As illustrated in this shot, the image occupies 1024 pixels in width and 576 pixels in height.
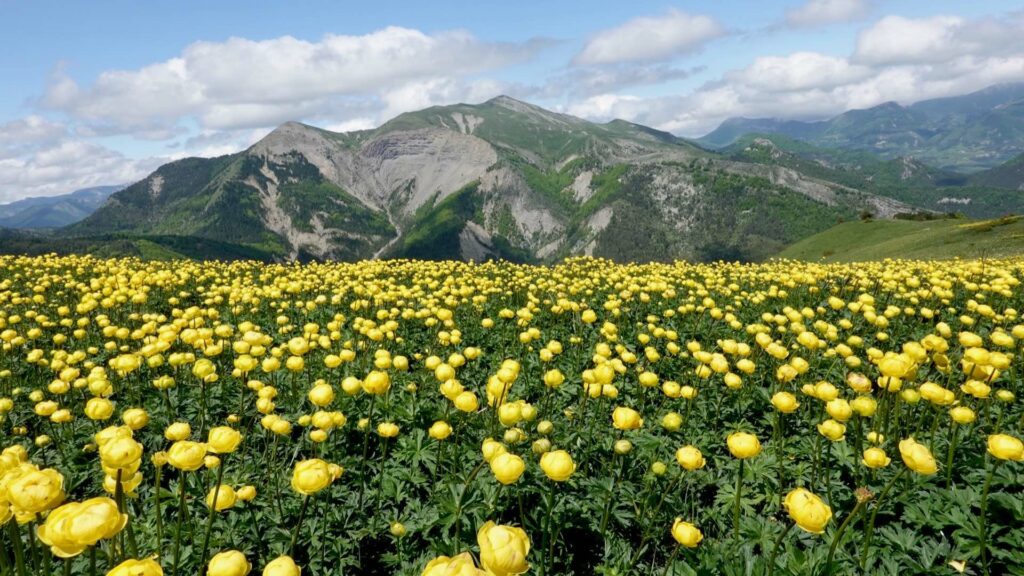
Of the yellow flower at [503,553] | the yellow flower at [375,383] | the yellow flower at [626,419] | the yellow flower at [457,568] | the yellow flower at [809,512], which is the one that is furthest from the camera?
the yellow flower at [375,383]

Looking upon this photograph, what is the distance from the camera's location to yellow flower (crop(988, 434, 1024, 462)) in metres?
3.20

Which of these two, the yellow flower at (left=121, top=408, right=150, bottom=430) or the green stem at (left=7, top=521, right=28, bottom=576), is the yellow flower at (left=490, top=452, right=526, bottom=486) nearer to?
the green stem at (left=7, top=521, right=28, bottom=576)

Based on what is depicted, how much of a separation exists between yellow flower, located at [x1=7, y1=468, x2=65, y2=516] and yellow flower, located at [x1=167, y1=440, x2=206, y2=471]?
53 centimetres

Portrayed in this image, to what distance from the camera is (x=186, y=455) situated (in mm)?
2873

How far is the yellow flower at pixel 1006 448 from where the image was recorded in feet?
10.5

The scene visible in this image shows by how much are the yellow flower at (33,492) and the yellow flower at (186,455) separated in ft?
1.73

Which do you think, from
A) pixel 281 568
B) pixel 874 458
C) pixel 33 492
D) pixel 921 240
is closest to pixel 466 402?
pixel 281 568

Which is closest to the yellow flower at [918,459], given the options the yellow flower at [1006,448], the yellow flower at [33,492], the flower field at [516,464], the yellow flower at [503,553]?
the flower field at [516,464]

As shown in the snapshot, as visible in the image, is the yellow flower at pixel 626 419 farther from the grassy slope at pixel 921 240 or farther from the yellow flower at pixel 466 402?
the grassy slope at pixel 921 240

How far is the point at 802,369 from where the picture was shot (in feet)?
17.8

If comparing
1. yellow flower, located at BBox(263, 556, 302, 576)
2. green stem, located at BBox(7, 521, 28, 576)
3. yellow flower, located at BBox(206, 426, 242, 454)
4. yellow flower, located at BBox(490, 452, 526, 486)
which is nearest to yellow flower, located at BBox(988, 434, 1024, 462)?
yellow flower, located at BBox(490, 452, 526, 486)

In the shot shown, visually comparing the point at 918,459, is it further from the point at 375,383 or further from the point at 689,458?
the point at 375,383

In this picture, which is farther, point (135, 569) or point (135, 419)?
point (135, 419)

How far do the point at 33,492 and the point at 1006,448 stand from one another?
5586 mm
